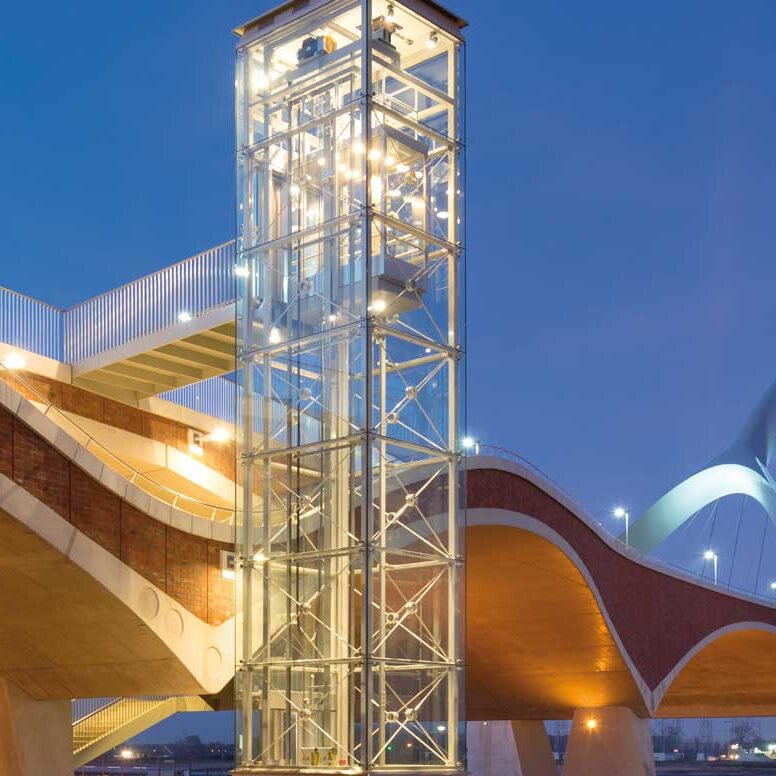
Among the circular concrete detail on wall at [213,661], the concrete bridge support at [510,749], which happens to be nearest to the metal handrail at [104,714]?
the circular concrete detail on wall at [213,661]

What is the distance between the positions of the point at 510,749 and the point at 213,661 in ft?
101

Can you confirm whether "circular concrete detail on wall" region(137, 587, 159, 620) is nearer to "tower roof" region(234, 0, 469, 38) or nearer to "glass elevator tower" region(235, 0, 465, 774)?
"glass elevator tower" region(235, 0, 465, 774)

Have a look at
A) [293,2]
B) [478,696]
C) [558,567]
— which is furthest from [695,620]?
[293,2]

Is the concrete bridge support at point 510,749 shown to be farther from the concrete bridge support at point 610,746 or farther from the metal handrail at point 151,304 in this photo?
the metal handrail at point 151,304

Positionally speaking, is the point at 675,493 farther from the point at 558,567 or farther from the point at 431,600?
the point at 431,600

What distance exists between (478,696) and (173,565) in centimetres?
2490

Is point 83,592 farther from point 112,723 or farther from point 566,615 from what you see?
point 566,615

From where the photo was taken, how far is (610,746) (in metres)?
43.1

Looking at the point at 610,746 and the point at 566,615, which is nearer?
the point at 566,615

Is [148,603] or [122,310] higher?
[122,310]

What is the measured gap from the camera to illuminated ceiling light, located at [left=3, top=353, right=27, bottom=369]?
100 feet

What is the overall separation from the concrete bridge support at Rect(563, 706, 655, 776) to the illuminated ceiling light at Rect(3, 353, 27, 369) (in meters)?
21.2

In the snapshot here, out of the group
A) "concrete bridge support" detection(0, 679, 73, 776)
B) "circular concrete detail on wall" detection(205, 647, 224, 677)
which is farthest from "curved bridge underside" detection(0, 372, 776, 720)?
"concrete bridge support" detection(0, 679, 73, 776)

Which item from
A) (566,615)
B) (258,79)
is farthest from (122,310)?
(566,615)
